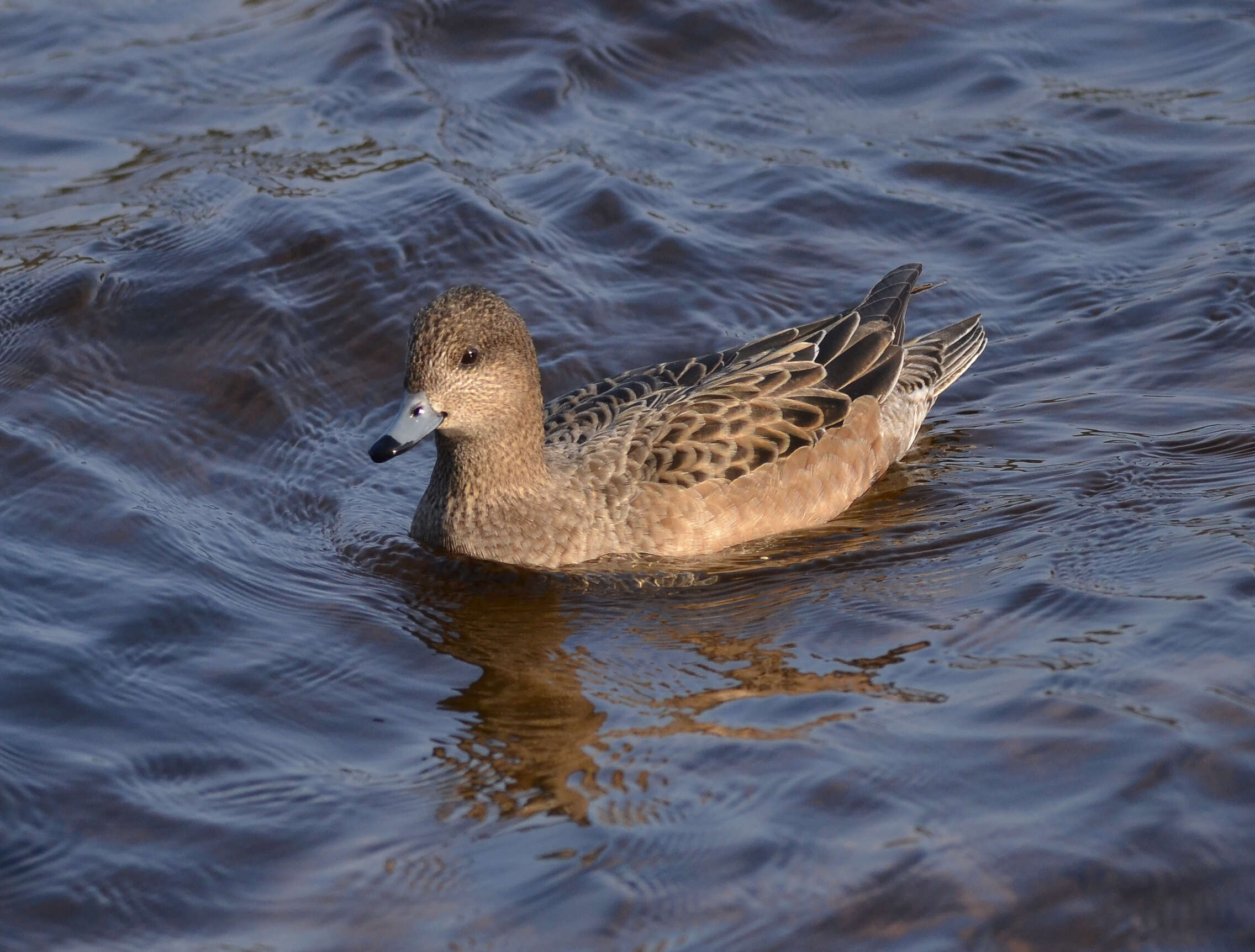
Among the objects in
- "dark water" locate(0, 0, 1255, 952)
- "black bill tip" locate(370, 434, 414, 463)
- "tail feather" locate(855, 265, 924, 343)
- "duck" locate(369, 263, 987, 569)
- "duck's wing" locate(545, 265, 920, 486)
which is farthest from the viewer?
"tail feather" locate(855, 265, 924, 343)

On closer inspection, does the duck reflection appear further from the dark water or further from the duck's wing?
the duck's wing

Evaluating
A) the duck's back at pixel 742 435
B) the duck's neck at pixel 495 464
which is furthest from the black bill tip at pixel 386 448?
the duck's back at pixel 742 435

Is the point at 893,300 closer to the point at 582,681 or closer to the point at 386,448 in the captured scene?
the point at 386,448

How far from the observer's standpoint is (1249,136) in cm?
1109

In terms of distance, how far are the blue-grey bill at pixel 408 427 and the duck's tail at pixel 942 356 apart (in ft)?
9.38

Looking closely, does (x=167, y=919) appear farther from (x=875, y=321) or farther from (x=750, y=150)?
(x=750, y=150)

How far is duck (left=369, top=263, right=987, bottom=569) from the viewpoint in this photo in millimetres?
7512

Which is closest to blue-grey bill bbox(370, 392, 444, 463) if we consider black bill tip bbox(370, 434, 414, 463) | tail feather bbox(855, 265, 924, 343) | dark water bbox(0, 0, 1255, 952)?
black bill tip bbox(370, 434, 414, 463)

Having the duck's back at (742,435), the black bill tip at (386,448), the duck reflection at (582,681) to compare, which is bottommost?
the duck reflection at (582,681)

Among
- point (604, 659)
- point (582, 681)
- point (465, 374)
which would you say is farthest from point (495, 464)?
point (582, 681)

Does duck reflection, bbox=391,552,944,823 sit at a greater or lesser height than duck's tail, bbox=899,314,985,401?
lesser

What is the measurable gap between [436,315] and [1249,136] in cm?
648

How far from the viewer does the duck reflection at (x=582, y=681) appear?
19.4 feet

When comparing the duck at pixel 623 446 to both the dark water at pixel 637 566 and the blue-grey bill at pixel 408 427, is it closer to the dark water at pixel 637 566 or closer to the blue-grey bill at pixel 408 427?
the blue-grey bill at pixel 408 427
